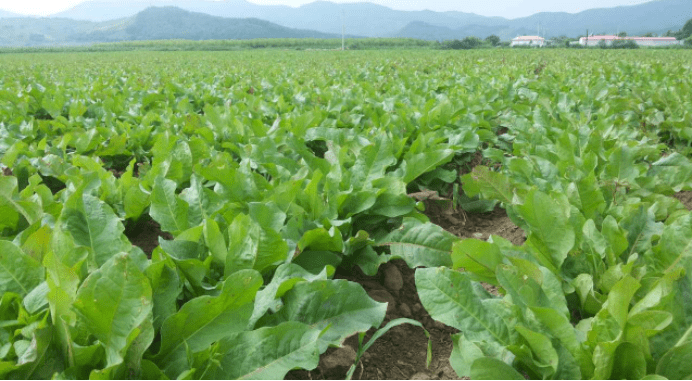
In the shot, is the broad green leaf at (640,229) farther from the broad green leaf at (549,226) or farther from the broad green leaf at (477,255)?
→ the broad green leaf at (477,255)

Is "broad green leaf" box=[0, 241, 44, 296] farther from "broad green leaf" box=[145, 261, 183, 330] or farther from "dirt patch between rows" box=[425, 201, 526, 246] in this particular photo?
"dirt patch between rows" box=[425, 201, 526, 246]

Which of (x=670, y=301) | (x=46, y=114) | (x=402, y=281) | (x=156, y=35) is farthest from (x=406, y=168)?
(x=156, y=35)

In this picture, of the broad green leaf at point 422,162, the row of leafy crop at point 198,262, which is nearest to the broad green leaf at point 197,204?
the row of leafy crop at point 198,262

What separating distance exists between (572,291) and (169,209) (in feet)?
5.00

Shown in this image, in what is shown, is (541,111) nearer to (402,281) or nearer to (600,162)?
(600,162)

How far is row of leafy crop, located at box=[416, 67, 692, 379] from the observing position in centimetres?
120

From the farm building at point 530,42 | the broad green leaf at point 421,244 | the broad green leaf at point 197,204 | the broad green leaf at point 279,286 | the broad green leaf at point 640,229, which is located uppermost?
the farm building at point 530,42

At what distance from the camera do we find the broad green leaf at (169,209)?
1.88 metres

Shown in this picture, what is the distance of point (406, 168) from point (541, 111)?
1.68 metres

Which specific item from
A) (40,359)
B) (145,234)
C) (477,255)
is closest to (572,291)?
(477,255)

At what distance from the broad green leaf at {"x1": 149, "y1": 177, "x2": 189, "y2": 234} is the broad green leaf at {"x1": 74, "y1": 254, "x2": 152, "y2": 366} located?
729 millimetres

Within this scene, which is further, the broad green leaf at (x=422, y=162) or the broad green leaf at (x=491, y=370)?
the broad green leaf at (x=422, y=162)

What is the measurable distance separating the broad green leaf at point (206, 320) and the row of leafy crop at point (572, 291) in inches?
20.6

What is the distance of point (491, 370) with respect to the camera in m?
→ 1.22
